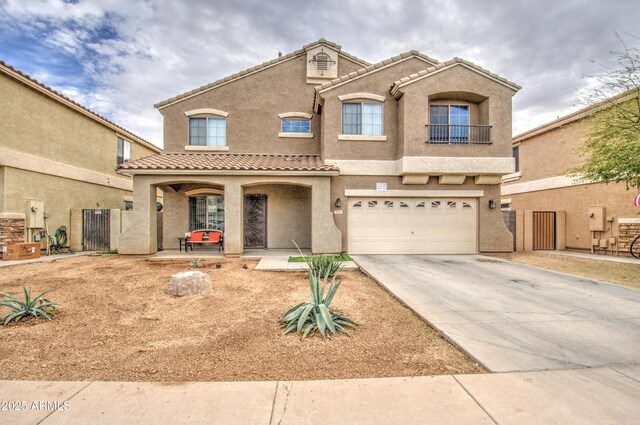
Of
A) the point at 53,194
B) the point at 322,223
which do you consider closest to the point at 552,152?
the point at 322,223

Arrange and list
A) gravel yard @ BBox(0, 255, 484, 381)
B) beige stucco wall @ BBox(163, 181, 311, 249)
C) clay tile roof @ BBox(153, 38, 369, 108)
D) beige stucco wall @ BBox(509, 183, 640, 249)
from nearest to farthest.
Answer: gravel yard @ BBox(0, 255, 484, 381) → beige stucco wall @ BBox(509, 183, 640, 249) → clay tile roof @ BBox(153, 38, 369, 108) → beige stucco wall @ BBox(163, 181, 311, 249)

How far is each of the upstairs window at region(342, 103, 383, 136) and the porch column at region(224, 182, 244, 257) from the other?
5224mm

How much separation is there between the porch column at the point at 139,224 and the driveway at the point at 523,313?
27.9ft

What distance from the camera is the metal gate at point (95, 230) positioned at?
1453cm

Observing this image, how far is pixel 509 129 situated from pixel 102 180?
20.7 metres

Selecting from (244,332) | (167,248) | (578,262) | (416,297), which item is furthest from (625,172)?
(167,248)

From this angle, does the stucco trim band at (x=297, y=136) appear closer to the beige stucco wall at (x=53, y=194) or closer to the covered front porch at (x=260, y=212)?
the covered front porch at (x=260, y=212)

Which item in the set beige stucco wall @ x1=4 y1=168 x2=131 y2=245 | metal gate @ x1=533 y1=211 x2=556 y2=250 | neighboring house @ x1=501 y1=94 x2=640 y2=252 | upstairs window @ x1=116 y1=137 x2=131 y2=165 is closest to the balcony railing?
neighboring house @ x1=501 y1=94 x2=640 y2=252

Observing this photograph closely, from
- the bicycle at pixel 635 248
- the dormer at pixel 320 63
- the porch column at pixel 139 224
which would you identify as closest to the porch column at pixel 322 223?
the dormer at pixel 320 63

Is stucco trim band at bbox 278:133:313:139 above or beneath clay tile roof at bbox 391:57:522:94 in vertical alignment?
beneath

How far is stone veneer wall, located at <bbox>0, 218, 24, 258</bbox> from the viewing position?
11461mm

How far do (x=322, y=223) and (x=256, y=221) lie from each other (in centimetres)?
409

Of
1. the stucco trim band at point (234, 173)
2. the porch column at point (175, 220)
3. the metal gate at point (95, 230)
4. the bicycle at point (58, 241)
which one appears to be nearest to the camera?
the stucco trim band at point (234, 173)

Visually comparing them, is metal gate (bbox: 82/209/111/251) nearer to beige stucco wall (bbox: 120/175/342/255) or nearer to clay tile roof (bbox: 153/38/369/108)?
beige stucco wall (bbox: 120/175/342/255)
